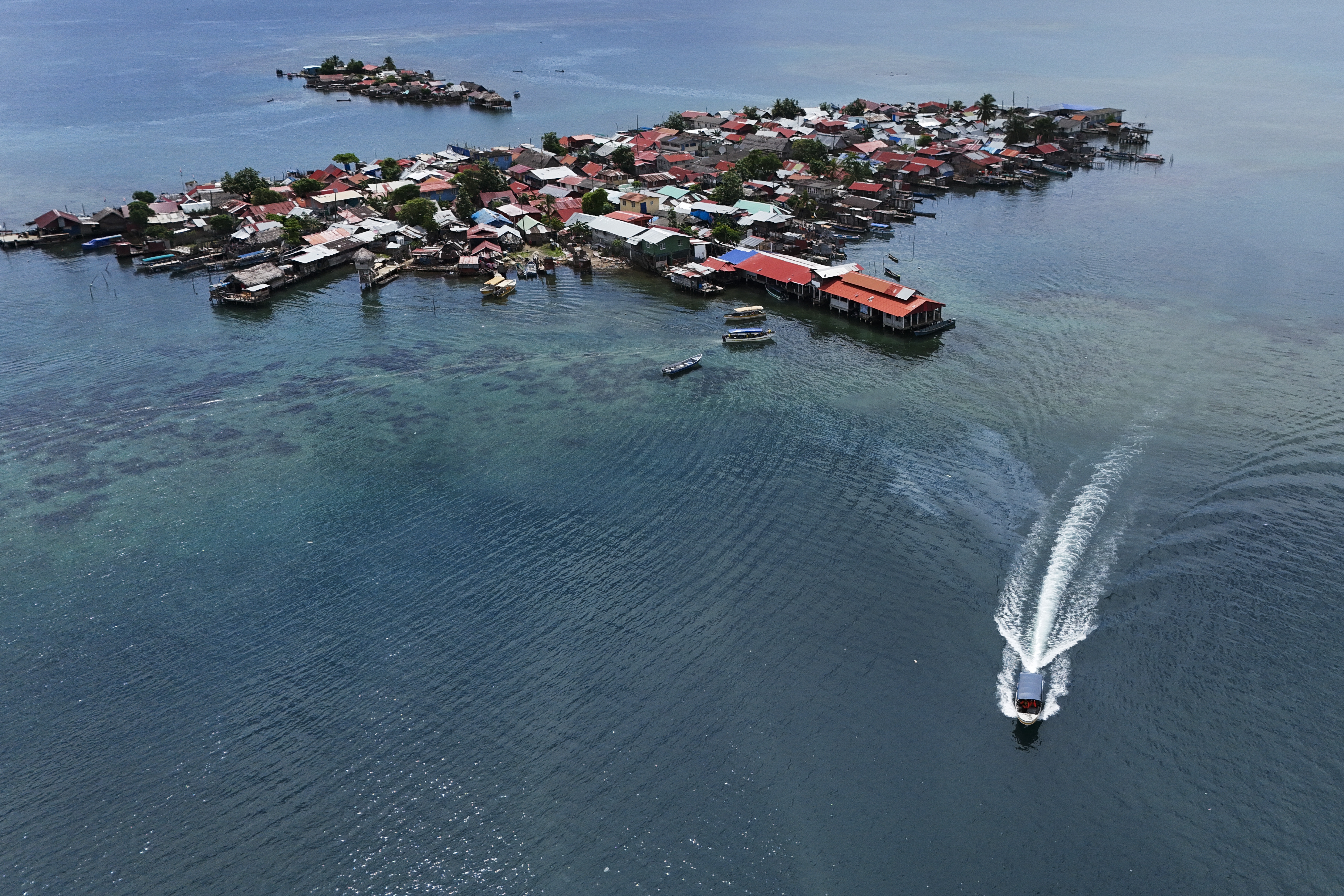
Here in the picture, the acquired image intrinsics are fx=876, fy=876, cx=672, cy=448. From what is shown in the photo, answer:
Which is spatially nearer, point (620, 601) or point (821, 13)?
point (620, 601)

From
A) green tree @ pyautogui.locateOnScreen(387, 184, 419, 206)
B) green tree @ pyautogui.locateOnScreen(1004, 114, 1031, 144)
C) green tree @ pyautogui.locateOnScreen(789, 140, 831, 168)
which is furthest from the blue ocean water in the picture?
green tree @ pyautogui.locateOnScreen(1004, 114, 1031, 144)

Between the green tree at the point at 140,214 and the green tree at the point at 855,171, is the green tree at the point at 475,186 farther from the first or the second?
the green tree at the point at 855,171

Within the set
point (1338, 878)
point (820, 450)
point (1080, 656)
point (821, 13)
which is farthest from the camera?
point (821, 13)

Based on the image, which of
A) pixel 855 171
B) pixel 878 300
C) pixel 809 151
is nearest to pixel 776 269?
pixel 878 300

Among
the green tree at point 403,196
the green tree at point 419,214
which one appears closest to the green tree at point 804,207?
the green tree at point 419,214

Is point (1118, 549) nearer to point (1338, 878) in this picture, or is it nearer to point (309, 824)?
point (1338, 878)

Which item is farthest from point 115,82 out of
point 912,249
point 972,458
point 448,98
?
point 972,458

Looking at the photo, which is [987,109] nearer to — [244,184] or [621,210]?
[621,210]
